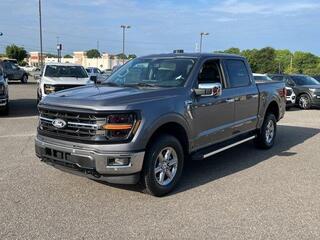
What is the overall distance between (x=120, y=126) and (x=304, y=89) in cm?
1549

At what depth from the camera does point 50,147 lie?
5.28m

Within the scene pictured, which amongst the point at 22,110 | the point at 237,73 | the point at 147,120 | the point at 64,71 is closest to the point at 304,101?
the point at 64,71

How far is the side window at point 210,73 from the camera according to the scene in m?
6.25

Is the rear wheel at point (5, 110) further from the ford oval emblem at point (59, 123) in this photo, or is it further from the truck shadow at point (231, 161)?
the ford oval emblem at point (59, 123)

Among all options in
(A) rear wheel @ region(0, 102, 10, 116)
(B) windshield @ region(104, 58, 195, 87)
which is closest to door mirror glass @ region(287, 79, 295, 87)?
(A) rear wheel @ region(0, 102, 10, 116)

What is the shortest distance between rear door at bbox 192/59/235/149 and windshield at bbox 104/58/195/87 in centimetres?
27

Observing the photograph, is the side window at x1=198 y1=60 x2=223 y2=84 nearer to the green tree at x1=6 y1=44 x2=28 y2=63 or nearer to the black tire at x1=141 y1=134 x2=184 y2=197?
the black tire at x1=141 y1=134 x2=184 y2=197

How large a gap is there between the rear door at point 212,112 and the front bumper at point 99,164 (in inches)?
52.3

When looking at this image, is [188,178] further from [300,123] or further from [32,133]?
[300,123]

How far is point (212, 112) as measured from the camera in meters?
6.29

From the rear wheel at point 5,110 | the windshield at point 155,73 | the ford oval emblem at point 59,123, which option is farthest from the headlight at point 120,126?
the rear wheel at point 5,110

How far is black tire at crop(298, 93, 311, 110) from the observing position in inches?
723

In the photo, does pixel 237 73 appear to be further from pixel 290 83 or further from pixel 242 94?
pixel 290 83

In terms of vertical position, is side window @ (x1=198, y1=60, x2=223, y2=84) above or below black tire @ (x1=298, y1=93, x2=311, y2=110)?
above
